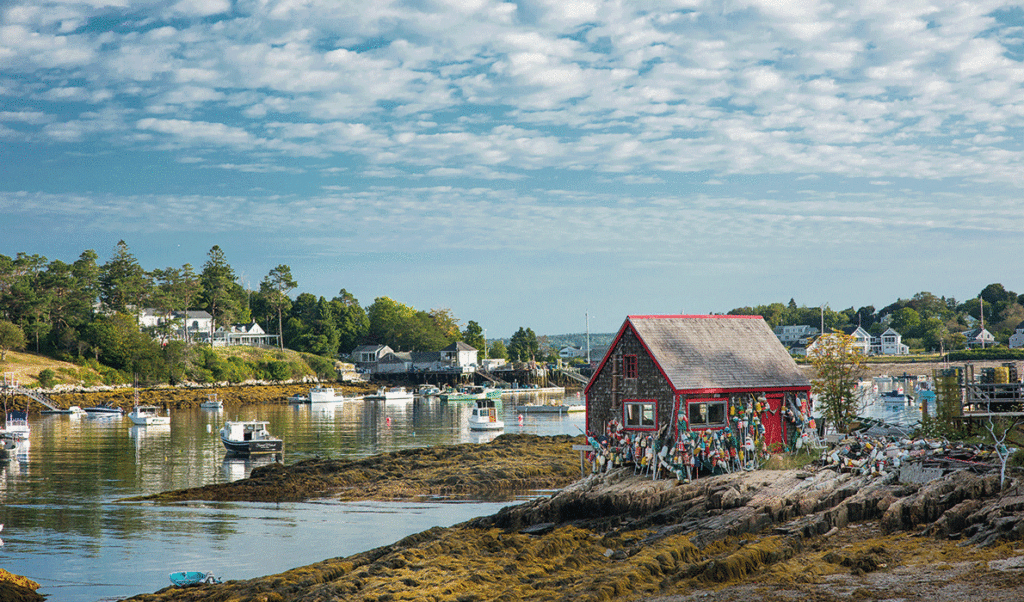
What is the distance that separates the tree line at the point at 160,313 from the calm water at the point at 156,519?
65.0 m

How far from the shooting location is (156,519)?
37.2 m

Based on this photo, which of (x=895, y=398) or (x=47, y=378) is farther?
(x=47, y=378)

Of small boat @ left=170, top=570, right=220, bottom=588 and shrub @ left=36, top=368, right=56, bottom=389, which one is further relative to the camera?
shrub @ left=36, top=368, right=56, bottom=389

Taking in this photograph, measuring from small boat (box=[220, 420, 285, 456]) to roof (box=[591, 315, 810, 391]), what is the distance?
35.2m

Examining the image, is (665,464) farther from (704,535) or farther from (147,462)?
(147,462)

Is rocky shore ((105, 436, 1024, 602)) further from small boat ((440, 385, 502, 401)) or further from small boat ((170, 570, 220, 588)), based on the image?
small boat ((440, 385, 502, 401))

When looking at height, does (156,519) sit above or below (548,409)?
below

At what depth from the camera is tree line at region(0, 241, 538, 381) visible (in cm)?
13212

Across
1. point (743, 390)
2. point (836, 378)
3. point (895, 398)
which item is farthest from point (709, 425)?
point (895, 398)

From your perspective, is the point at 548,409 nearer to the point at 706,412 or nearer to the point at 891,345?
the point at 706,412

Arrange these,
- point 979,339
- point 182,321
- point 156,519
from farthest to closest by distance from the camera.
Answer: point 979,339
point 182,321
point 156,519

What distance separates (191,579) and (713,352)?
64.0 ft

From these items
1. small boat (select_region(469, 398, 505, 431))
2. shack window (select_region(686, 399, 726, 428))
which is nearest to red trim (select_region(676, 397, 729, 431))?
shack window (select_region(686, 399, 726, 428))

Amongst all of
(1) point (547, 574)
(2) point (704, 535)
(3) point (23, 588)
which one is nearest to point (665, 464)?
(2) point (704, 535)
